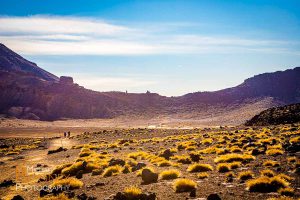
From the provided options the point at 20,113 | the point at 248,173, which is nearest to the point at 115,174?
the point at 248,173

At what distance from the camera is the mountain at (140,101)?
166 meters

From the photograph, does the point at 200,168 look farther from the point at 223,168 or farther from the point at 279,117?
the point at 279,117

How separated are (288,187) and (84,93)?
594ft

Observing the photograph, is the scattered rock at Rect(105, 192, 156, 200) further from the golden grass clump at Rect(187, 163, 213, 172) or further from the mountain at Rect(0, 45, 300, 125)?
the mountain at Rect(0, 45, 300, 125)

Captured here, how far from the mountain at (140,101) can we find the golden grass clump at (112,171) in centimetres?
13950

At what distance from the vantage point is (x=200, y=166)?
16.8 meters

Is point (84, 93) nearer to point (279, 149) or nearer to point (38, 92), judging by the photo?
point (38, 92)

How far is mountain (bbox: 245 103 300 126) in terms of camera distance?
4759cm

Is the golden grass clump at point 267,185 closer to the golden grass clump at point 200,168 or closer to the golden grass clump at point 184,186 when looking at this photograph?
the golden grass clump at point 184,186

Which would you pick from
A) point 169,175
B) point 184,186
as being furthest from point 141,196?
point 169,175

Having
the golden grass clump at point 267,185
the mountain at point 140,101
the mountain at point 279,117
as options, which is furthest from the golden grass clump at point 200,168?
the mountain at point 140,101

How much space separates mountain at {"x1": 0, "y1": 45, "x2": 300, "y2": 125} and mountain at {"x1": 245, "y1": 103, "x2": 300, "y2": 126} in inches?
3872

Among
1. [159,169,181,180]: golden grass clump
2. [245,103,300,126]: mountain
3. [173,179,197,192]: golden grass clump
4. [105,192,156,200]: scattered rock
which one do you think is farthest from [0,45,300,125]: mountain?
[105,192,156,200]: scattered rock

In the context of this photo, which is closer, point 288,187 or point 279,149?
point 288,187
